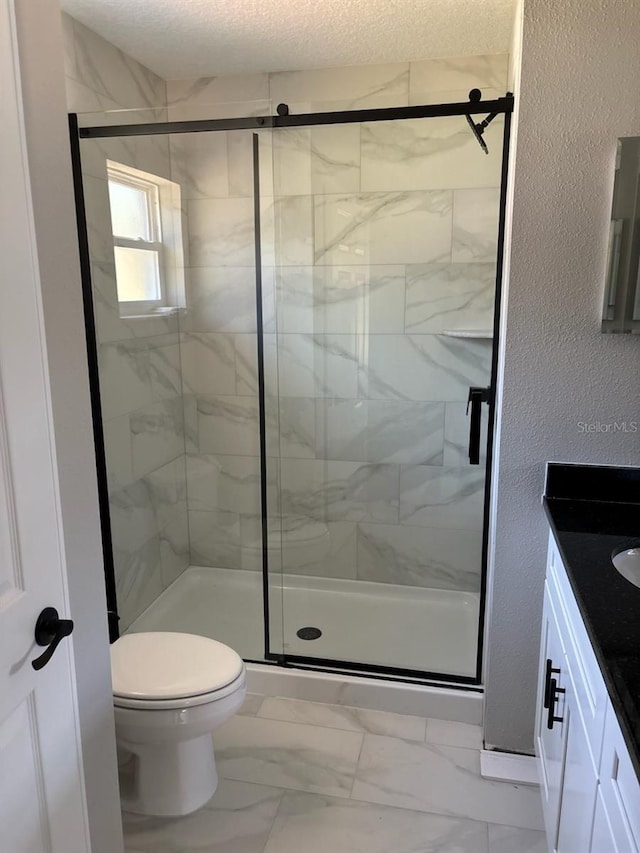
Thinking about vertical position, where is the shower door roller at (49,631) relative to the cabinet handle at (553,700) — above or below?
above

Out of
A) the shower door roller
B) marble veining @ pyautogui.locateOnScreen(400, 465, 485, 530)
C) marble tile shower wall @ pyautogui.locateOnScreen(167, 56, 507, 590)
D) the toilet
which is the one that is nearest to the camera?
the shower door roller

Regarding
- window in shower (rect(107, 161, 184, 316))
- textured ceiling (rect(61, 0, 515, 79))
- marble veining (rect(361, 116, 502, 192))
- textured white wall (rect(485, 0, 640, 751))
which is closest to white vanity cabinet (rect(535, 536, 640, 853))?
textured white wall (rect(485, 0, 640, 751))

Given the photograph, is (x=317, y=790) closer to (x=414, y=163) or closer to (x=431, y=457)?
(x=431, y=457)

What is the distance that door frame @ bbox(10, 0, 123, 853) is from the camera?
108 cm

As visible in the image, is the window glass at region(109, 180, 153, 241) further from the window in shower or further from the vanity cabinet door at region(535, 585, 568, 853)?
the vanity cabinet door at region(535, 585, 568, 853)

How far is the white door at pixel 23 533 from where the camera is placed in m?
1.01

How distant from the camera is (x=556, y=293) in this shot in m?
1.81

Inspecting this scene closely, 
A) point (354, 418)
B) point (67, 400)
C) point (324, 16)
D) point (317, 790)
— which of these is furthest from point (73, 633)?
point (324, 16)

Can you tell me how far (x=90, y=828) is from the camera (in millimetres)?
1346

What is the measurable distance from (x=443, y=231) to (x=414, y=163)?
1.06 ft

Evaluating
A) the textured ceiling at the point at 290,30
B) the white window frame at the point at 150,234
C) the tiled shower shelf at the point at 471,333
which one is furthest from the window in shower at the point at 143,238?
the tiled shower shelf at the point at 471,333

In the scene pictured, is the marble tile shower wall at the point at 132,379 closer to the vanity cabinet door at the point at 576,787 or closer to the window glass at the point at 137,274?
the window glass at the point at 137,274

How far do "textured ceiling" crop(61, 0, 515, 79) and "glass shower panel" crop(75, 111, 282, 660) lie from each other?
280 mm

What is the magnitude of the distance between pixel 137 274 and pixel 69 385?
1.73 m
